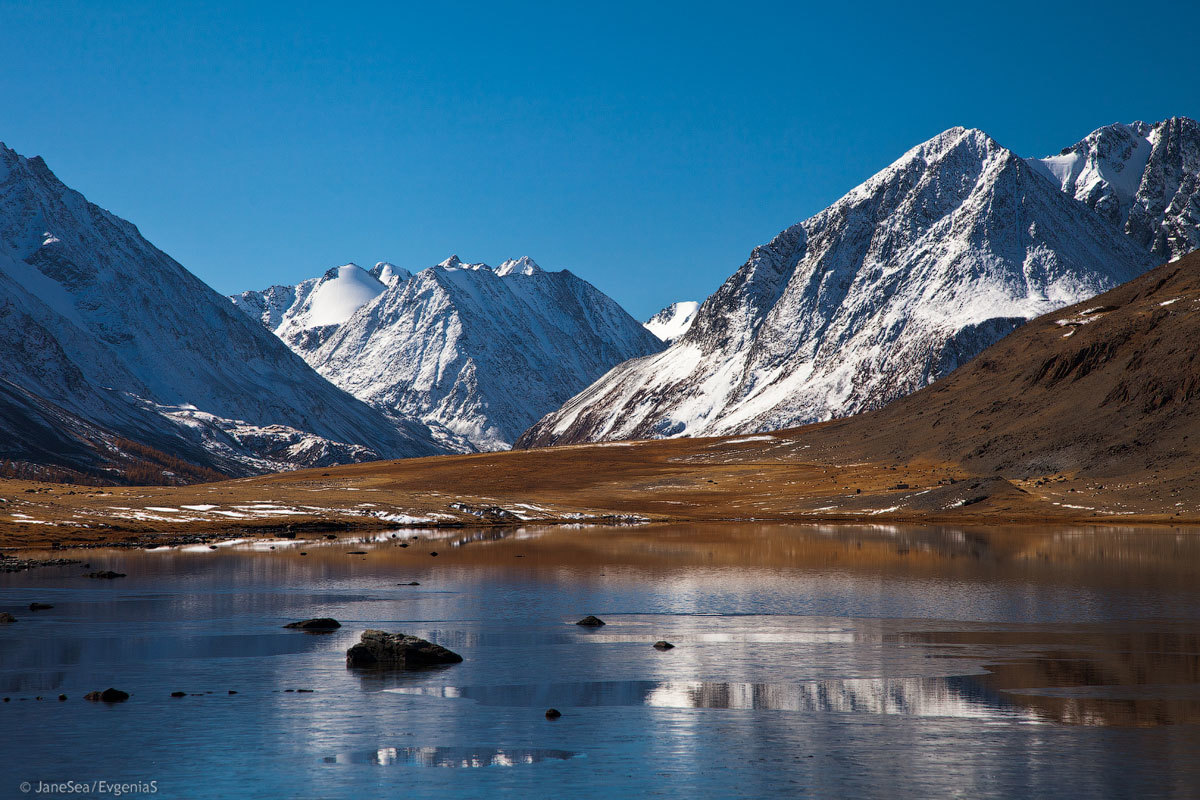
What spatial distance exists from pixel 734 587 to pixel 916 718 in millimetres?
33897

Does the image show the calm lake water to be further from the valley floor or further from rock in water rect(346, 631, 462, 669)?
the valley floor

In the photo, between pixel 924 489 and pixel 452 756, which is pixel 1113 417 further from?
pixel 452 756

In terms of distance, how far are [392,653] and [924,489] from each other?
411ft

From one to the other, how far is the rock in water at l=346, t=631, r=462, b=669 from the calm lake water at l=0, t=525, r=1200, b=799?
104 cm

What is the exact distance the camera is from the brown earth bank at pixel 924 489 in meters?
125

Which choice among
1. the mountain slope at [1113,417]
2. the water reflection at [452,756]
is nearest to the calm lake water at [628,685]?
the water reflection at [452,756]

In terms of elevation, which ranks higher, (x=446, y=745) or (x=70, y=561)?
(x=70, y=561)

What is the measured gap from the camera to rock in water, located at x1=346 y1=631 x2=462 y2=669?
1597 inches

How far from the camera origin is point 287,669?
3994 centimetres

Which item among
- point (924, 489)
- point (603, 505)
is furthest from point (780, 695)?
point (603, 505)

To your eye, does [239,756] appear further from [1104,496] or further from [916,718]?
[1104,496]

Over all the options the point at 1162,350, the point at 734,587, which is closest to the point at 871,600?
the point at 734,587

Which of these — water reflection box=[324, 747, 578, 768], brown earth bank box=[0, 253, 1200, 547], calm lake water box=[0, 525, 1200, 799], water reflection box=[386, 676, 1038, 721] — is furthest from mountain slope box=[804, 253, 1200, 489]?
water reflection box=[324, 747, 578, 768]

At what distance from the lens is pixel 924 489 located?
15538cm
